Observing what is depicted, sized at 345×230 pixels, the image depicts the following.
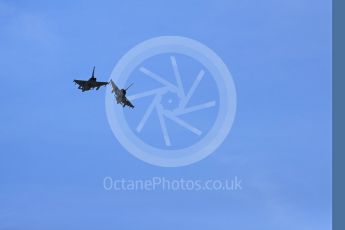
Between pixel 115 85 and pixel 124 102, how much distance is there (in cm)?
332

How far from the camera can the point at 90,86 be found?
290ft

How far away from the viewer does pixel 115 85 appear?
8419 cm

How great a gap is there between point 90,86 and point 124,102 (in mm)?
6502

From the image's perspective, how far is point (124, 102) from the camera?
86062mm

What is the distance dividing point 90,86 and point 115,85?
6059 millimetres
